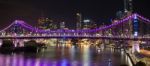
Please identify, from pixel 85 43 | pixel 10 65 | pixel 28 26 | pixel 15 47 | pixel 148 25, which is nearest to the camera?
pixel 10 65

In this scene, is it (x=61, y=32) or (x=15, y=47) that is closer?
(x=61, y=32)

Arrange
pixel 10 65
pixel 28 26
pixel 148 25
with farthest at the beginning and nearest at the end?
pixel 28 26, pixel 148 25, pixel 10 65

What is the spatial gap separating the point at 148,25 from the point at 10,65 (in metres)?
18.6

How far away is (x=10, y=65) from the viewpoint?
36.9 m

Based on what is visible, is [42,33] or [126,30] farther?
[42,33]

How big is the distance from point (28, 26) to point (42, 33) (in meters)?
7.99

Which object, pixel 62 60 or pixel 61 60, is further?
pixel 62 60

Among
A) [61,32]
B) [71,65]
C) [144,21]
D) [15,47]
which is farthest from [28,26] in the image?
[71,65]

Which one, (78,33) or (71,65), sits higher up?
(78,33)

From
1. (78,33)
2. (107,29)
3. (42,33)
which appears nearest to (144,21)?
(107,29)

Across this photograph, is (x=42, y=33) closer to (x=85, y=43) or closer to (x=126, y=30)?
(x=126, y=30)

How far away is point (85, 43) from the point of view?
115m

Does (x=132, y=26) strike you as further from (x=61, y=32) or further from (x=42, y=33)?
(x=42, y=33)

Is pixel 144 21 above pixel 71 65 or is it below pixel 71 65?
above
